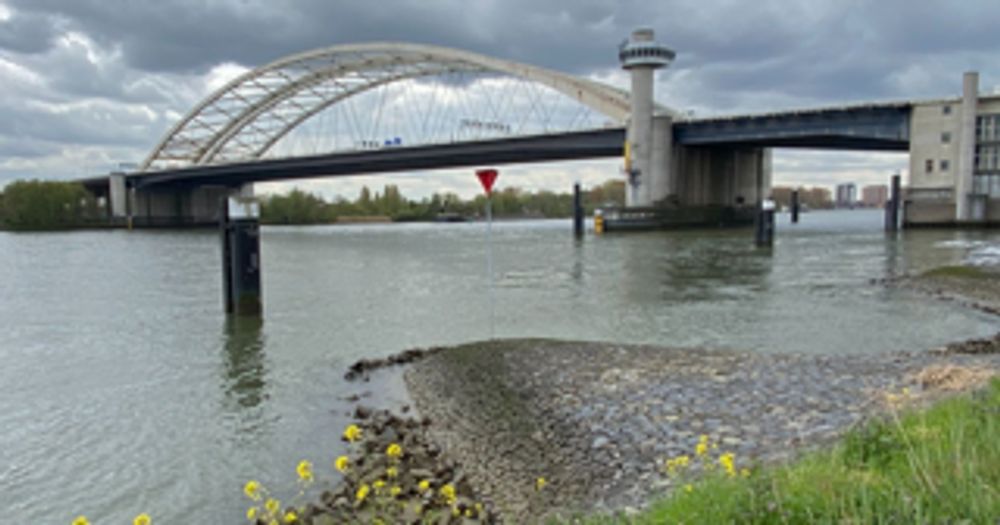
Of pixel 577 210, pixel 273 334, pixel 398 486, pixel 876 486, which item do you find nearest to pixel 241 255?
pixel 273 334

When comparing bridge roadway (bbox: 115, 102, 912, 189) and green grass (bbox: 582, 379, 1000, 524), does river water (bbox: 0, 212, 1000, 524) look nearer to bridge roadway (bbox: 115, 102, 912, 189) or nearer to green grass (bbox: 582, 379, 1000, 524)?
green grass (bbox: 582, 379, 1000, 524)

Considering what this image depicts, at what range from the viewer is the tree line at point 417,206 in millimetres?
130500

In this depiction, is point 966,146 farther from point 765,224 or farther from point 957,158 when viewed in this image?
point 765,224

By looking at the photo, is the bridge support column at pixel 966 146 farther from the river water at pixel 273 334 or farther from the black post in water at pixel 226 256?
the black post in water at pixel 226 256

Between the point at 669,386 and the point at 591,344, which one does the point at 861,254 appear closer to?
the point at 591,344

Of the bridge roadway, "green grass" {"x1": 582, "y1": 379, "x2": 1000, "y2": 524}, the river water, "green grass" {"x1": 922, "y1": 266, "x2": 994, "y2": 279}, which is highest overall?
the bridge roadway

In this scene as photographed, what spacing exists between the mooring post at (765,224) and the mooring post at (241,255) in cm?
3257

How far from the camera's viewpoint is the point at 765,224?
1629 inches

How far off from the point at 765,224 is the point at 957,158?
2439cm

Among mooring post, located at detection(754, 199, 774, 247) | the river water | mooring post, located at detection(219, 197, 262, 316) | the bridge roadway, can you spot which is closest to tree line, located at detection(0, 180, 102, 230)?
the bridge roadway

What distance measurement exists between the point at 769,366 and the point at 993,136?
56.5 meters

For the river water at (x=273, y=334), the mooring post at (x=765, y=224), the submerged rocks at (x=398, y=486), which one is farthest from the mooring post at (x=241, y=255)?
the mooring post at (x=765, y=224)

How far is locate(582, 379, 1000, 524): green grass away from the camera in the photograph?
290cm

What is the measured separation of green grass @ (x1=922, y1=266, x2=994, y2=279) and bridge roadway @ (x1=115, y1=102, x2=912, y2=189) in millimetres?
37694
